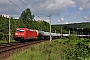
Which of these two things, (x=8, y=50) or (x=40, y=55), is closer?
(x=40, y=55)

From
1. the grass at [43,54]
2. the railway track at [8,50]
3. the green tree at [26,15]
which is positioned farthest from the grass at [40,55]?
the green tree at [26,15]

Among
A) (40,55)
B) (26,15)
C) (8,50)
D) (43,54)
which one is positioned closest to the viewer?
(40,55)

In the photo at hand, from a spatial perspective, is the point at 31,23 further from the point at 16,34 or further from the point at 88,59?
the point at 88,59

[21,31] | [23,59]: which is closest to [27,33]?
[21,31]

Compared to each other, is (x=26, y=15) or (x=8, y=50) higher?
(x=26, y=15)

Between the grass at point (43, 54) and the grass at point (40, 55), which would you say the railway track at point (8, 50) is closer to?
the grass at point (43, 54)

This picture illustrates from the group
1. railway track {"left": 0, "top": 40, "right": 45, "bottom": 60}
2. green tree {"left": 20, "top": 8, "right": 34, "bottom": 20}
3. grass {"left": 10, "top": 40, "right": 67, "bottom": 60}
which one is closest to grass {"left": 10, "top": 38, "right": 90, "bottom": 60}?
grass {"left": 10, "top": 40, "right": 67, "bottom": 60}

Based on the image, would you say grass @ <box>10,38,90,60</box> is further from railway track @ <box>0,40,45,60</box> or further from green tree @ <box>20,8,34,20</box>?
green tree @ <box>20,8,34,20</box>

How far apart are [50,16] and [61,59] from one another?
41.1 m

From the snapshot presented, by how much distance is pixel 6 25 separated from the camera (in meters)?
64.1

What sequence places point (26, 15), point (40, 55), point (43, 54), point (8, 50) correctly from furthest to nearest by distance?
point (26, 15), point (8, 50), point (43, 54), point (40, 55)

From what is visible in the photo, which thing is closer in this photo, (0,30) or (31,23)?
(0,30)

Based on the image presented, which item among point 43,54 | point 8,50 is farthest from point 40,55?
point 8,50

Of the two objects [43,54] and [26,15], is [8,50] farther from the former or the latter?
[26,15]
